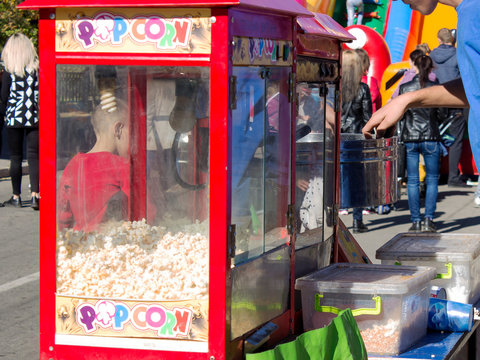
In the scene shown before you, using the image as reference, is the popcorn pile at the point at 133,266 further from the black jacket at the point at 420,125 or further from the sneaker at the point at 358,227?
the black jacket at the point at 420,125

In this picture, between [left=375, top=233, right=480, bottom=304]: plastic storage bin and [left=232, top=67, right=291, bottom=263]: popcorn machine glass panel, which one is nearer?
[left=232, top=67, right=291, bottom=263]: popcorn machine glass panel

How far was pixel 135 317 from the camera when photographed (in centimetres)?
320

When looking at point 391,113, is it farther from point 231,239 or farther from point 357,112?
point 357,112

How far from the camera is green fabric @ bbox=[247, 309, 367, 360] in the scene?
3031 mm

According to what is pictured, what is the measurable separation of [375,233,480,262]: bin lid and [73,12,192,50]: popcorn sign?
6.85 ft

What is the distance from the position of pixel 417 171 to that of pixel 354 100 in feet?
3.49

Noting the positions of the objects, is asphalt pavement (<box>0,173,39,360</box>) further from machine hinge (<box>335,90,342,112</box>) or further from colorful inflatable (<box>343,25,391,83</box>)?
colorful inflatable (<box>343,25,391,83</box>)

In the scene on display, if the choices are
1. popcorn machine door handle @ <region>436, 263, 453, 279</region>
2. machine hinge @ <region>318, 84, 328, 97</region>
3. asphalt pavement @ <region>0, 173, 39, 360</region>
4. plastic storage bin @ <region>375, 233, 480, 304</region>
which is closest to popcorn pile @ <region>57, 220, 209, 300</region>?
machine hinge @ <region>318, 84, 328, 97</region>

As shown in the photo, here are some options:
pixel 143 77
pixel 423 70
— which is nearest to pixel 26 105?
pixel 423 70

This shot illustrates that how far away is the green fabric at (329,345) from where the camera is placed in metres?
3.03

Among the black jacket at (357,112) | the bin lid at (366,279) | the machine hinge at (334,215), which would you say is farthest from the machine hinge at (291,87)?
the black jacket at (357,112)

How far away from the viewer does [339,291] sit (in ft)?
11.9

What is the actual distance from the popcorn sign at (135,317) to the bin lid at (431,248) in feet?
5.77

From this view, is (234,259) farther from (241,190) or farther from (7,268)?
(7,268)
